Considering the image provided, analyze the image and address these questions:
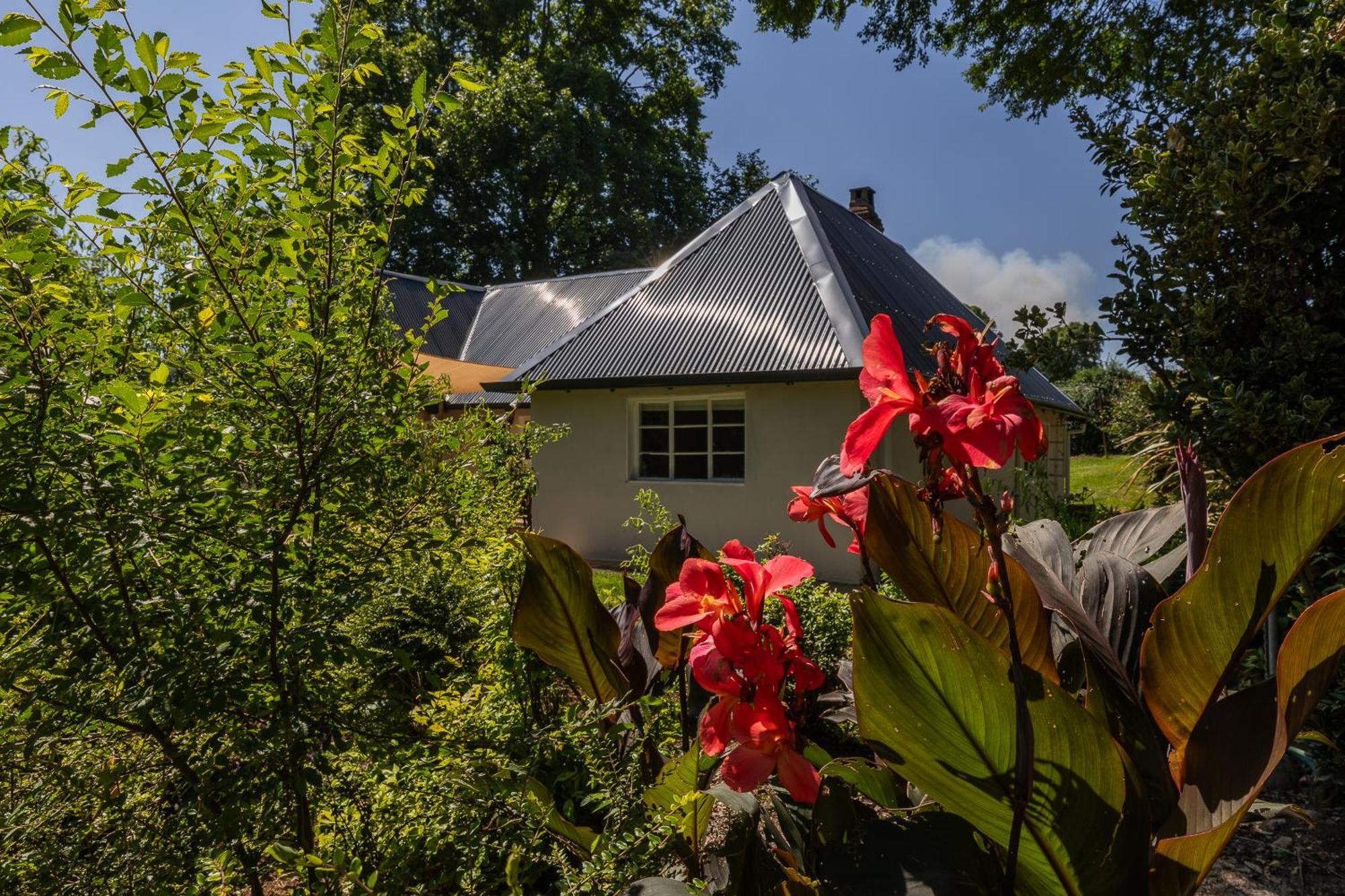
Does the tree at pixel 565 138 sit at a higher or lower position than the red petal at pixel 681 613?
higher

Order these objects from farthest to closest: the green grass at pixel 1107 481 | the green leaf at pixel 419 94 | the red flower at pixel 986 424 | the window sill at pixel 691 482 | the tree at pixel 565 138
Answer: the tree at pixel 565 138
the green grass at pixel 1107 481
the window sill at pixel 691 482
the green leaf at pixel 419 94
the red flower at pixel 986 424

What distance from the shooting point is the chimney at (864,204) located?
1603 cm

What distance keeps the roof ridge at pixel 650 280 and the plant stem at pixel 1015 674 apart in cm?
917

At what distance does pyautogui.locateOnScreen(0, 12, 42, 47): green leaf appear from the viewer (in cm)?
115

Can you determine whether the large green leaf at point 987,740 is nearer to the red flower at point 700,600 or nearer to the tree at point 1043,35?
the red flower at point 700,600

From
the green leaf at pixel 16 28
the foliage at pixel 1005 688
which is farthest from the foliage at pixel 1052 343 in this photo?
the green leaf at pixel 16 28

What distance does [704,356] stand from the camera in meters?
8.94

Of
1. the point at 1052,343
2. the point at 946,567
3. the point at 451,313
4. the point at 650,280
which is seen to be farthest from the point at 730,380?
the point at 451,313

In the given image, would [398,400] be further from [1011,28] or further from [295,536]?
[1011,28]

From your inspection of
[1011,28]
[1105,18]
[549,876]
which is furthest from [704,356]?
[549,876]

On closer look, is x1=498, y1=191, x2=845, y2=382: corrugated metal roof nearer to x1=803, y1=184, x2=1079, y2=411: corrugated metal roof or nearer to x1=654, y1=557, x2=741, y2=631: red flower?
x1=803, y1=184, x2=1079, y2=411: corrugated metal roof

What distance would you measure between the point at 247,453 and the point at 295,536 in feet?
0.65

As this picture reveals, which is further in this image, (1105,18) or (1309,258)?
(1105,18)

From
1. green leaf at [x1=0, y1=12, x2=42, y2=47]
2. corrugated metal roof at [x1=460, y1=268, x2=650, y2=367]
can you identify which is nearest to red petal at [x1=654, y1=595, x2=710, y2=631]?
green leaf at [x1=0, y1=12, x2=42, y2=47]
